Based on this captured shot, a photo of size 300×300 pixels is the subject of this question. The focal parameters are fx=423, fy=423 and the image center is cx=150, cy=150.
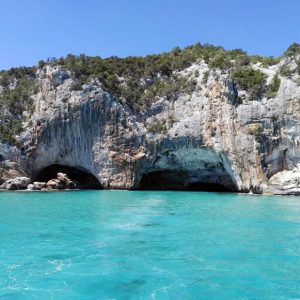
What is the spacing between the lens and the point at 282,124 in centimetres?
3866

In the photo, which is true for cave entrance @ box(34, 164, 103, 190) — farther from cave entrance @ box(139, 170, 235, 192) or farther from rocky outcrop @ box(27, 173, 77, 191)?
cave entrance @ box(139, 170, 235, 192)

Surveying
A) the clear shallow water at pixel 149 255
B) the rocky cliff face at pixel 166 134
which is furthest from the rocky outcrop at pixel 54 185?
the clear shallow water at pixel 149 255

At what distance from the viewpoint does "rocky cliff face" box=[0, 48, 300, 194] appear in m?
39.6

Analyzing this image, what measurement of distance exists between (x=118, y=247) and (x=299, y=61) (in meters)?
31.9

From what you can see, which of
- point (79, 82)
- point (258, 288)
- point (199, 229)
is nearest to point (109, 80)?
point (79, 82)

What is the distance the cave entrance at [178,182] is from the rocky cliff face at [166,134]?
116 mm

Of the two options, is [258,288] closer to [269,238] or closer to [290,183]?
[269,238]

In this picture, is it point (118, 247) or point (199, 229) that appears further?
point (199, 229)

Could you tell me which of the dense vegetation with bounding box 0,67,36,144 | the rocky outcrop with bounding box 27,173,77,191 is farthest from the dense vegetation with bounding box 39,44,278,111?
the rocky outcrop with bounding box 27,173,77,191

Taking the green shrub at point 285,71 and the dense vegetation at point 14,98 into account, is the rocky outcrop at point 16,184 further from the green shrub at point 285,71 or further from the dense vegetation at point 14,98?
the green shrub at point 285,71

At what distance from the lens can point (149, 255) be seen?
13.8 m

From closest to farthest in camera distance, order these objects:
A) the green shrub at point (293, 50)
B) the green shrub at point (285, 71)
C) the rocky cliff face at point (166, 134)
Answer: the rocky cliff face at point (166, 134) < the green shrub at point (285, 71) < the green shrub at point (293, 50)

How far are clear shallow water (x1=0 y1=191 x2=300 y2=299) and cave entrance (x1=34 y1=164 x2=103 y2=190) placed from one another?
2492 centimetres

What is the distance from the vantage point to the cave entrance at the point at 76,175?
1905 inches
